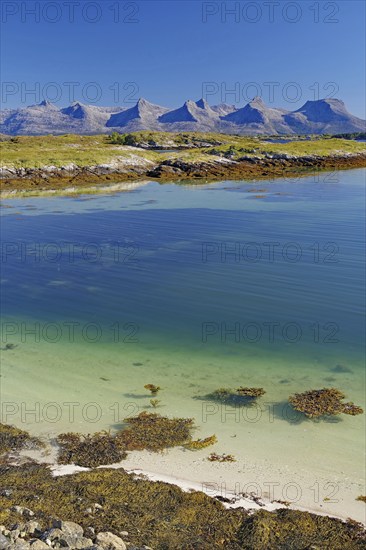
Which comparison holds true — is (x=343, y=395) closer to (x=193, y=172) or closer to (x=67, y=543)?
(x=67, y=543)

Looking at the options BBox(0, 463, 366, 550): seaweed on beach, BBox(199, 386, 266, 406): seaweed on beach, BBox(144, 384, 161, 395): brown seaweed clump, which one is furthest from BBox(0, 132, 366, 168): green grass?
BBox(0, 463, 366, 550): seaweed on beach

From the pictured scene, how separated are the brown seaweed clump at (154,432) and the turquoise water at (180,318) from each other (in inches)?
22.2

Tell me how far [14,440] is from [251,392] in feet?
24.5

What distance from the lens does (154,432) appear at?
516 inches

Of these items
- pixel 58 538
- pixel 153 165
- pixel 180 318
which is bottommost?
pixel 58 538

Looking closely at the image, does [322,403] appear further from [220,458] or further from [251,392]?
[220,458]

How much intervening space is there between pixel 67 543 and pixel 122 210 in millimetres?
49671

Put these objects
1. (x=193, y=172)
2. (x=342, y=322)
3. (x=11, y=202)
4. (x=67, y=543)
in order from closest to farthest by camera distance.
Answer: (x=67, y=543) < (x=342, y=322) < (x=11, y=202) < (x=193, y=172)

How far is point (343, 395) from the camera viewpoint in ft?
48.9

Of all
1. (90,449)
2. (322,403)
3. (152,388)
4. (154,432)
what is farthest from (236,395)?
(90,449)

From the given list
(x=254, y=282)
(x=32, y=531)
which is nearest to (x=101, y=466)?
(x=32, y=531)

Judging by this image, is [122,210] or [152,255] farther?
[122,210]

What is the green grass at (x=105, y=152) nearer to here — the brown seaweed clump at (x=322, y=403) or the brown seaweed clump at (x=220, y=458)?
the brown seaweed clump at (x=322, y=403)

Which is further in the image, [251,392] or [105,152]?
[105,152]
